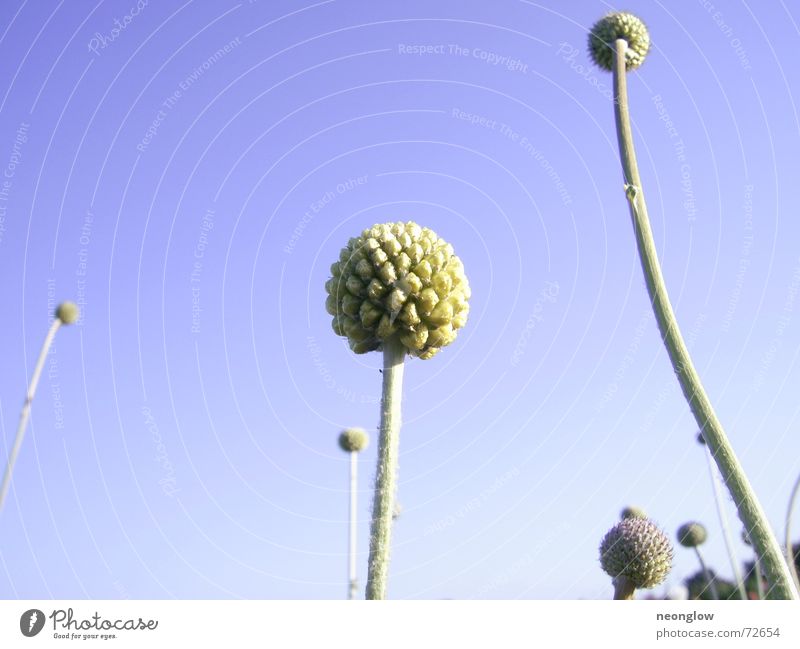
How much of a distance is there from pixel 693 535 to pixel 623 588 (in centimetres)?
333

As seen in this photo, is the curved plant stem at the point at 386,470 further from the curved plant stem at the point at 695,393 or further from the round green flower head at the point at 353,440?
the round green flower head at the point at 353,440

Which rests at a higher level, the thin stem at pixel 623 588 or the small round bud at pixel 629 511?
the small round bud at pixel 629 511

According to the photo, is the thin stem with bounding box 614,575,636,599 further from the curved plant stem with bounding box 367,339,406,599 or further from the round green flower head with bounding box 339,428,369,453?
the round green flower head with bounding box 339,428,369,453

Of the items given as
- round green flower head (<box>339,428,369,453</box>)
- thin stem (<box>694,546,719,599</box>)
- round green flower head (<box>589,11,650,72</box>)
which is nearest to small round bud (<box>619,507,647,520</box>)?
thin stem (<box>694,546,719,599</box>)

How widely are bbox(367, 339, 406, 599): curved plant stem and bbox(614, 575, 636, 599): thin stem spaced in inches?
115

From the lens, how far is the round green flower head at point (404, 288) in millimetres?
4012

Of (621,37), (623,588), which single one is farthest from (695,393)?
(621,37)

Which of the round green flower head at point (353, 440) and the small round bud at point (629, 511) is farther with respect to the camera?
the round green flower head at point (353, 440)

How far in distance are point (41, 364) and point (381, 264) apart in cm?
289

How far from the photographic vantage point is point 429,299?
158 inches

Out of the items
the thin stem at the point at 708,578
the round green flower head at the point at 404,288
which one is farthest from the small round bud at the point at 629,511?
the round green flower head at the point at 404,288
